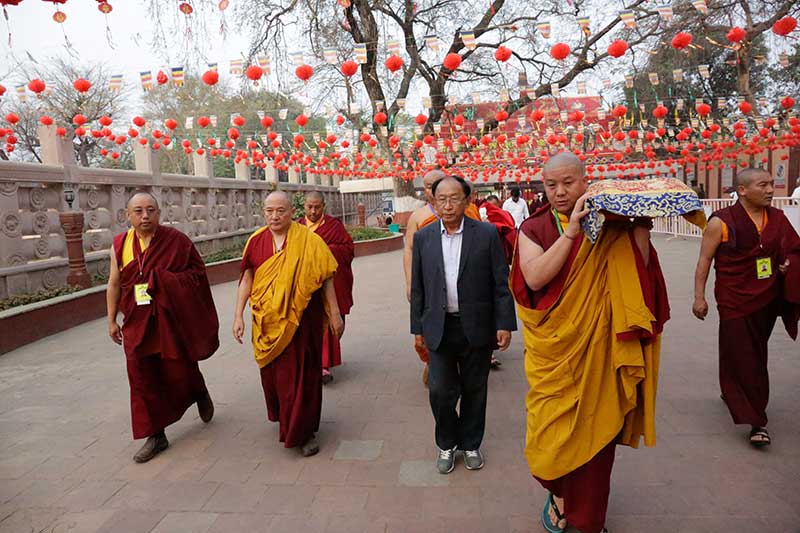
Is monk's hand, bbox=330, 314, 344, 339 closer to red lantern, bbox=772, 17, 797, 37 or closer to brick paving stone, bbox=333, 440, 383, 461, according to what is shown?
brick paving stone, bbox=333, 440, 383, 461

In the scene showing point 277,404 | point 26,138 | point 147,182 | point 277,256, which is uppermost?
point 26,138

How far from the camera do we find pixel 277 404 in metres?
3.46

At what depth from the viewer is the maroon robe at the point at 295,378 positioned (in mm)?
3225

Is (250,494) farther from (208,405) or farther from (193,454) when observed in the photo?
(208,405)

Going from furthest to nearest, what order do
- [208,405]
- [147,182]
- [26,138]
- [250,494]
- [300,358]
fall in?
[26,138] < [147,182] < [208,405] < [300,358] < [250,494]

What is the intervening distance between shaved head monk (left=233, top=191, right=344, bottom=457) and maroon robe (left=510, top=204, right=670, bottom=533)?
153 cm

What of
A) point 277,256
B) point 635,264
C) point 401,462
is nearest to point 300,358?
point 277,256

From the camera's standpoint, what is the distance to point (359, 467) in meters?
3.06

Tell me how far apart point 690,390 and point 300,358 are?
291 centimetres

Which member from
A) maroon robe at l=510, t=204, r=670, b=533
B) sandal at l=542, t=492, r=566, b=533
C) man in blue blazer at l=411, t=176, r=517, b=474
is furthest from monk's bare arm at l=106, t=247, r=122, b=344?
sandal at l=542, t=492, r=566, b=533

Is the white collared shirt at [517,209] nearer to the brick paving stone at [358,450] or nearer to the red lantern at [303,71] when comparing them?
the red lantern at [303,71]

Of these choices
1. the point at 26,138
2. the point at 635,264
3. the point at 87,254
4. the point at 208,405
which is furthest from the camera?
the point at 26,138

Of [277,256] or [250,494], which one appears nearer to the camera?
[250,494]

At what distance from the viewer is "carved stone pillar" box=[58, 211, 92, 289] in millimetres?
7789
